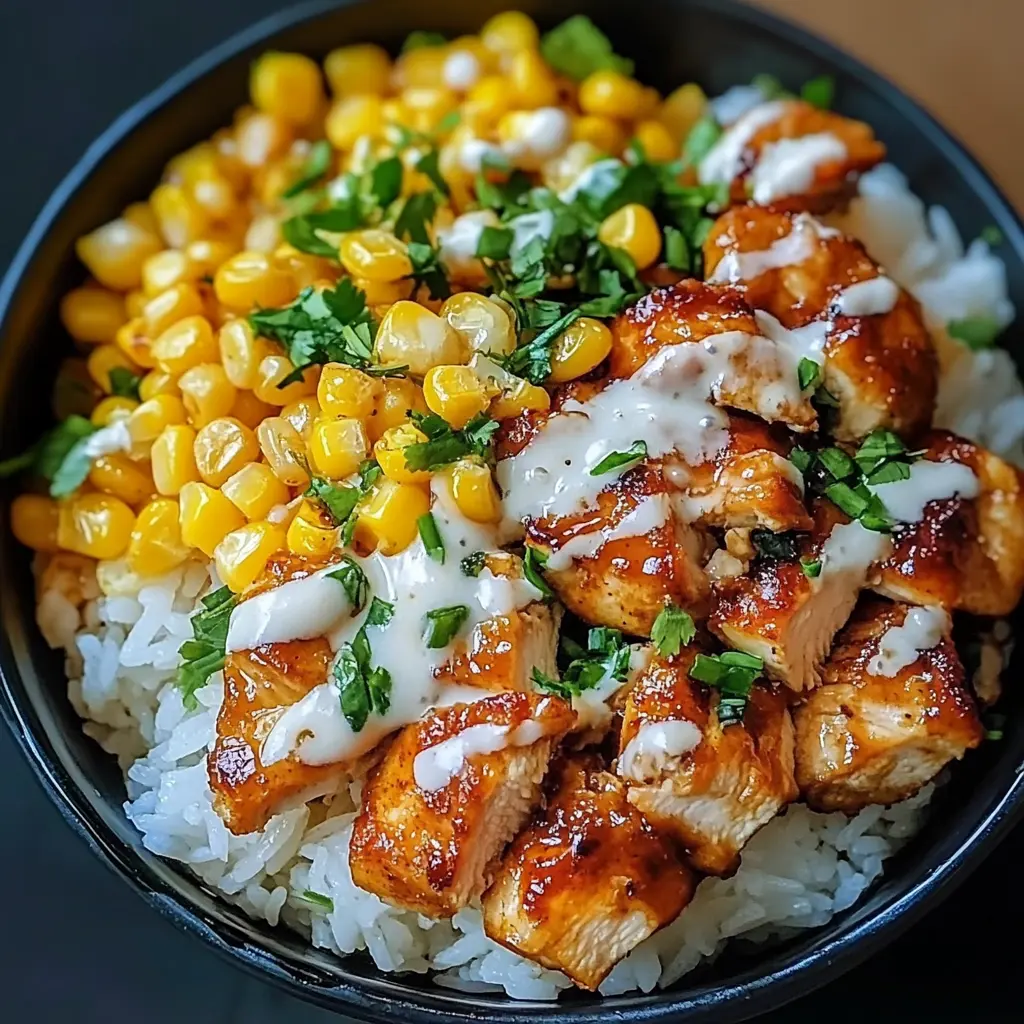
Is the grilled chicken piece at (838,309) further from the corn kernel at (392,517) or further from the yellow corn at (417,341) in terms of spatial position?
the corn kernel at (392,517)

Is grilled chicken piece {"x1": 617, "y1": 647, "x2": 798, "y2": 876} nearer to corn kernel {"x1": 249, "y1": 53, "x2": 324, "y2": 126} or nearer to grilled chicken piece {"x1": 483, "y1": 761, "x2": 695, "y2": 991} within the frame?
grilled chicken piece {"x1": 483, "y1": 761, "x2": 695, "y2": 991}

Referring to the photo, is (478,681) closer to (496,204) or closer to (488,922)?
(488,922)

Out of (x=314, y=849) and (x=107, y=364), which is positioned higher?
(x=107, y=364)

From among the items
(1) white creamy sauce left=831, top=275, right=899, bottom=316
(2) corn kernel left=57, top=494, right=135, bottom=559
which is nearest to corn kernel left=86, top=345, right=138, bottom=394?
(2) corn kernel left=57, top=494, right=135, bottom=559

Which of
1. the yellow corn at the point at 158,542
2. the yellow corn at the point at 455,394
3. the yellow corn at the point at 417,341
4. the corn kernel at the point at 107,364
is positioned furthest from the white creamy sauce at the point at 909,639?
the corn kernel at the point at 107,364

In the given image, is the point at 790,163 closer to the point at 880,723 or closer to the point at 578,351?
the point at 578,351

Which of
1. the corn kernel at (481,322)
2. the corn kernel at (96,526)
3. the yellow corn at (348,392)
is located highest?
the corn kernel at (481,322)

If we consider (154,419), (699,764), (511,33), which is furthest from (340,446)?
(511,33)

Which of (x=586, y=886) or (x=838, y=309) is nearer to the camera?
(x=586, y=886)
